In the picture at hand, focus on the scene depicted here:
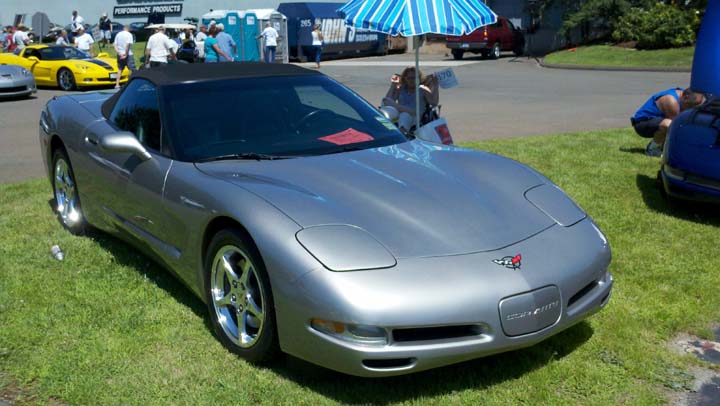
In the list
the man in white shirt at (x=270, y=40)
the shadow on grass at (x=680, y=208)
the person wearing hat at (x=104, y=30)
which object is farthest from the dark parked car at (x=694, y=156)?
the person wearing hat at (x=104, y=30)

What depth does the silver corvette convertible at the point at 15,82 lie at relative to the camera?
17.1m

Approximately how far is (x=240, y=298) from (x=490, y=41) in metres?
30.5

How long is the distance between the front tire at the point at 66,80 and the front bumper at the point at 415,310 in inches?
709

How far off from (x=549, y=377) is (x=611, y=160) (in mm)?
5502

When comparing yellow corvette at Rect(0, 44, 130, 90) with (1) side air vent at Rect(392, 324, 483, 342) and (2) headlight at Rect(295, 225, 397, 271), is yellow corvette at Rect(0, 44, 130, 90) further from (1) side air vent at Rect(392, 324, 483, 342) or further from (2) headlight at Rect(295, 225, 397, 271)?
(1) side air vent at Rect(392, 324, 483, 342)

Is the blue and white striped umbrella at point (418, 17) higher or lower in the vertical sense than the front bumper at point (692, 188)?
higher

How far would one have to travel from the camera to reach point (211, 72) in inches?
193

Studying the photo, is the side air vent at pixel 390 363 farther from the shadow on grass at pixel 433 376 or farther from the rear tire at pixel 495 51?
the rear tire at pixel 495 51

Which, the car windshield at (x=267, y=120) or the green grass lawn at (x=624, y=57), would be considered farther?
the green grass lawn at (x=624, y=57)

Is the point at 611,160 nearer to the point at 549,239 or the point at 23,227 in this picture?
the point at 549,239

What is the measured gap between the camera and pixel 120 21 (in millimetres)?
49469

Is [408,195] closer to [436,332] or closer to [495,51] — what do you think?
[436,332]

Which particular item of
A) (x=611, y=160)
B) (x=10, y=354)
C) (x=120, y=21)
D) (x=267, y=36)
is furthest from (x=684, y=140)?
(x=120, y=21)

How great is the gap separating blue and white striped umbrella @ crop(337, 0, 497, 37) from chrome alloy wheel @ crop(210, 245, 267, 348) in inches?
155
